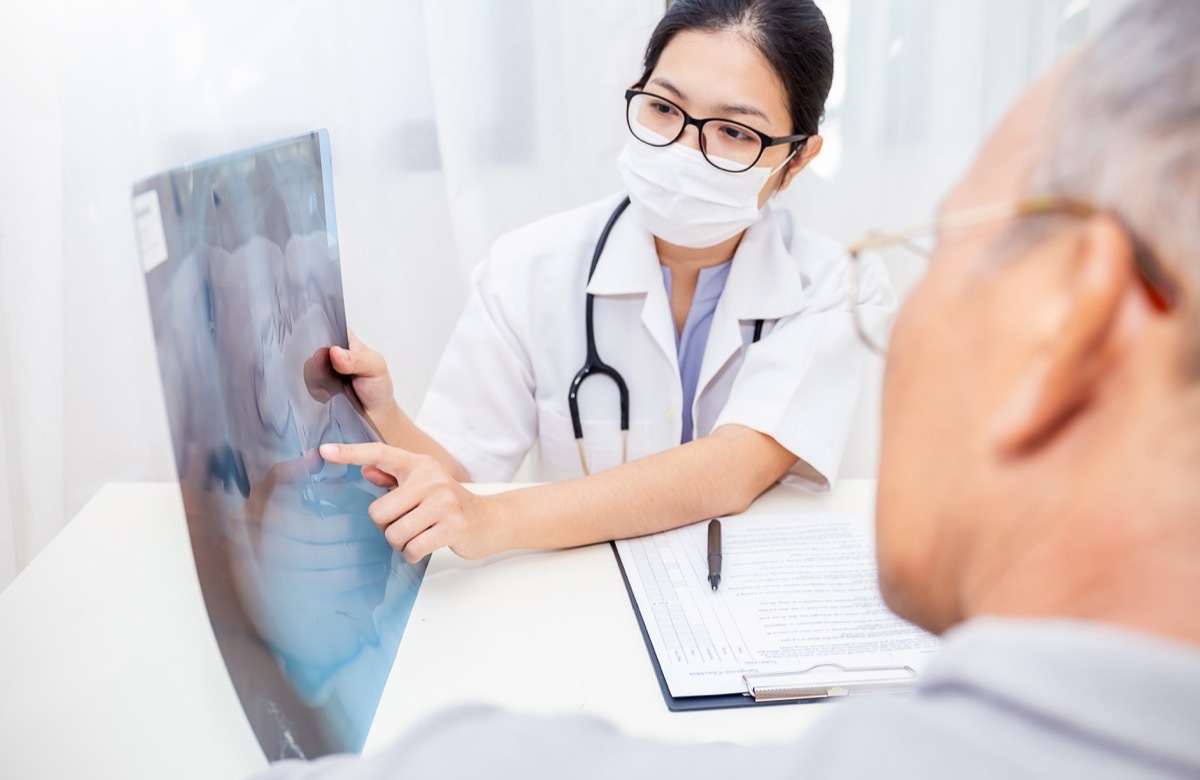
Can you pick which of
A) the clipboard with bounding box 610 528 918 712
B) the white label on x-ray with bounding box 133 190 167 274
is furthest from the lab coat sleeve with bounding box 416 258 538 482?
the white label on x-ray with bounding box 133 190 167 274

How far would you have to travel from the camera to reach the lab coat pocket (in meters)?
1.27

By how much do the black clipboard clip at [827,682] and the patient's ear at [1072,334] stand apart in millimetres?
403

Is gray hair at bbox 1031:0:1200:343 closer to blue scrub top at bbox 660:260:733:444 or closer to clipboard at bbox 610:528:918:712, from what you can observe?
clipboard at bbox 610:528:918:712

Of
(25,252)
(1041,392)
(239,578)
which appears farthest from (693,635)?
(25,252)

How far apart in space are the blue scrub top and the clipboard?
2.03ft

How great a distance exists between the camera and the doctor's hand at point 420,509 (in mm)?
826

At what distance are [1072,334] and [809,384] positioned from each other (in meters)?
0.80

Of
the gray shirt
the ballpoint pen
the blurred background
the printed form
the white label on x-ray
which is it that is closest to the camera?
the gray shirt

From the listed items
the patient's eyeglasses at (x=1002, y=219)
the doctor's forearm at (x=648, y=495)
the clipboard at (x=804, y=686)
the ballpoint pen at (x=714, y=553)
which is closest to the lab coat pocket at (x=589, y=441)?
the doctor's forearm at (x=648, y=495)

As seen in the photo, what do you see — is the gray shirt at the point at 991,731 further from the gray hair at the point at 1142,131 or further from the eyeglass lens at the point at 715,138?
the eyeglass lens at the point at 715,138

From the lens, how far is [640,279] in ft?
4.02

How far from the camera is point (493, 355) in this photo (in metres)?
1.24

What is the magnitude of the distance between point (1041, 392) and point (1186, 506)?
60 mm

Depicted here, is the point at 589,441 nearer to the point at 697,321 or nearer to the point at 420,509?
the point at 697,321
